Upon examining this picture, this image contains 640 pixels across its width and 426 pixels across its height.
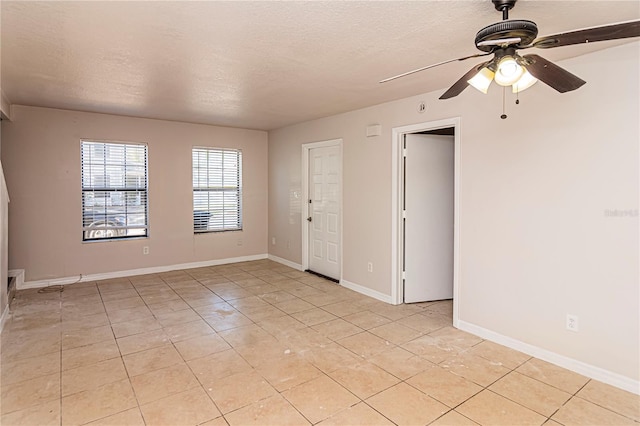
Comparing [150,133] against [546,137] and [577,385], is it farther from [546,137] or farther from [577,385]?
[577,385]

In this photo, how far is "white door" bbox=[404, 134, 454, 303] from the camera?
4254 millimetres

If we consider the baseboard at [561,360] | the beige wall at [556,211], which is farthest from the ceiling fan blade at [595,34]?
the baseboard at [561,360]

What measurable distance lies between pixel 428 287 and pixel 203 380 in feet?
9.31

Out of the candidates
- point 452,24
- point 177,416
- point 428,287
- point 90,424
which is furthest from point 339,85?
point 90,424

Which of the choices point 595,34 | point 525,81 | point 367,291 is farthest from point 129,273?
point 595,34

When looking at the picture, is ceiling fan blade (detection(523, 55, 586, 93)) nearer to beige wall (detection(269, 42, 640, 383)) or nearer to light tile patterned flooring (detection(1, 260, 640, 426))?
beige wall (detection(269, 42, 640, 383))

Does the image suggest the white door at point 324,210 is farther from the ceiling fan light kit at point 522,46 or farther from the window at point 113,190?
the ceiling fan light kit at point 522,46

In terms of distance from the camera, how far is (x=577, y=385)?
2.55 meters

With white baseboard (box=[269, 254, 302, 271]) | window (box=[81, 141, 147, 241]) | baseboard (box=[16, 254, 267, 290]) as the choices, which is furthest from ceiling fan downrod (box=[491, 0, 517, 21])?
baseboard (box=[16, 254, 267, 290])

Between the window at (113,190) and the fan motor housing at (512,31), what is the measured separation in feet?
17.0

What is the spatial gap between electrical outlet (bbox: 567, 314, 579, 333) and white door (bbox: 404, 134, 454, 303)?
1.71 meters

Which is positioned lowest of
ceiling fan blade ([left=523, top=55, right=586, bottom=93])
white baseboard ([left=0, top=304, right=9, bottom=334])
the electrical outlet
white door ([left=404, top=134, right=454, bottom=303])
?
white baseboard ([left=0, top=304, right=9, bottom=334])

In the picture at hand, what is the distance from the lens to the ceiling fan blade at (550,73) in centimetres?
182

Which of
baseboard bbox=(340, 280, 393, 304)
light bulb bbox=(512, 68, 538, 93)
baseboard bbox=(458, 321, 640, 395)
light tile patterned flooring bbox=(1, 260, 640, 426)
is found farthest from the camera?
baseboard bbox=(340, 280, 393, 304)
